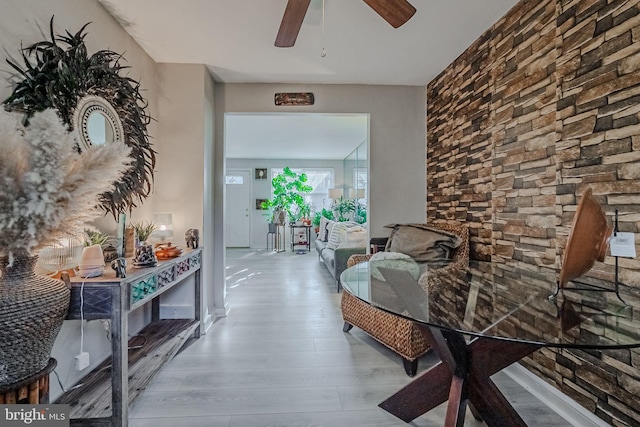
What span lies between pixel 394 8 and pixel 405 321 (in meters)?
1.88

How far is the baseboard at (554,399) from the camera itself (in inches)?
61.0

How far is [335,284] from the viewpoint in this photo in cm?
440

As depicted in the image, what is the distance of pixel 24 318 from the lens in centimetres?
104

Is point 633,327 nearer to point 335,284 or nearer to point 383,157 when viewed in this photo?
point 383,157

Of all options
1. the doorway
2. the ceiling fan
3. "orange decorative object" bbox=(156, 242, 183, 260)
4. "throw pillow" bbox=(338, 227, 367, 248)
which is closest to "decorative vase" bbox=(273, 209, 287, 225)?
the doorway

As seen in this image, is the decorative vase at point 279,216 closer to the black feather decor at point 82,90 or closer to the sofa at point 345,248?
the sofa at point 345,248

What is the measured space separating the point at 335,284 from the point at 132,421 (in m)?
3.03

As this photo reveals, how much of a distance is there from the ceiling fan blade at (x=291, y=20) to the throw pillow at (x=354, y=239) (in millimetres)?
2761

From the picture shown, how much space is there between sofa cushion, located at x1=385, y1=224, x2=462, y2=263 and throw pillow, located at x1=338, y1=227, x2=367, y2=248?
1.36m

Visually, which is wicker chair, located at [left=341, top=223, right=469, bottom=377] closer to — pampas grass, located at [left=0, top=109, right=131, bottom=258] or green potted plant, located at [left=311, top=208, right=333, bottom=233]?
pampas grass, located at [left=0, top=109, right=131, bottom=258]

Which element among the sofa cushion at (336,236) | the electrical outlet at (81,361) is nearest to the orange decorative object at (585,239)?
the electrical outlet at (81,361)

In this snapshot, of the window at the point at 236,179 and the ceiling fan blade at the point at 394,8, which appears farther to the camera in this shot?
the window at the point at 236,179

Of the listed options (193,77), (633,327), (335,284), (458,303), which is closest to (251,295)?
(335,284)

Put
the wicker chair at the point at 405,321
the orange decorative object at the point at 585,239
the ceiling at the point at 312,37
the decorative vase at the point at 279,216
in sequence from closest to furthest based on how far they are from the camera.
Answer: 1. the orange decorative object at the point at 585,239
2. the wicker chair at the point at 405,321
3. the ceiling at the point at 312,37
4. the decorative vase at the point at 279,216
